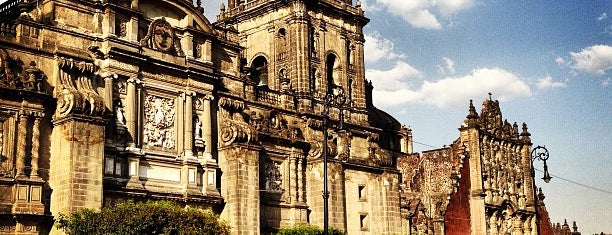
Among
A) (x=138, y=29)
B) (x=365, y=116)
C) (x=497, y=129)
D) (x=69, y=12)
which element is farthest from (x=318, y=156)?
(x=497, y=129)

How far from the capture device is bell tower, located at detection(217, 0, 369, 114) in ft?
133

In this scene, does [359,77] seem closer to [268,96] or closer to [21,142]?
[268,96]

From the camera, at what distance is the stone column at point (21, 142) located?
26391 mm

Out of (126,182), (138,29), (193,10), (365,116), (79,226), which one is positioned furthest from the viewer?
(365,116)

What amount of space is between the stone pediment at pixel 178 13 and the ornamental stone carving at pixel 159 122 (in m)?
3.47

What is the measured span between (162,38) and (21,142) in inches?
297

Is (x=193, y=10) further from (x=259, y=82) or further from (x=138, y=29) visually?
(x=259, y=82)

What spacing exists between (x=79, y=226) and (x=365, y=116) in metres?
20.0

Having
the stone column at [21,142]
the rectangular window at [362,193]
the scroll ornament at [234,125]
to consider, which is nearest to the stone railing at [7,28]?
the stone column at [21,142]

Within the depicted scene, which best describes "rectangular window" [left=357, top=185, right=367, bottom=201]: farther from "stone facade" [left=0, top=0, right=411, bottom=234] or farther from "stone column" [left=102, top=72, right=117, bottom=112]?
"stone column" [left=102, top=72, right=117, bottom=112]

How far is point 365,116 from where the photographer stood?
1662 inches

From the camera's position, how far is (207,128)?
32.9 m

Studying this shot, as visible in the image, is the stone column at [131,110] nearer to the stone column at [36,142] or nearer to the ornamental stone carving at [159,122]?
the ornamental stone carving at [159,122]

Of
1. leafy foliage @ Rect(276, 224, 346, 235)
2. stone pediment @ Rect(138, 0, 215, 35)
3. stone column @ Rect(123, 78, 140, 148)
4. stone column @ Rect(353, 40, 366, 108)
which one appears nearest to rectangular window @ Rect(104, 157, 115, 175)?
stone column @ Rect(123, 78, 140, 148)
